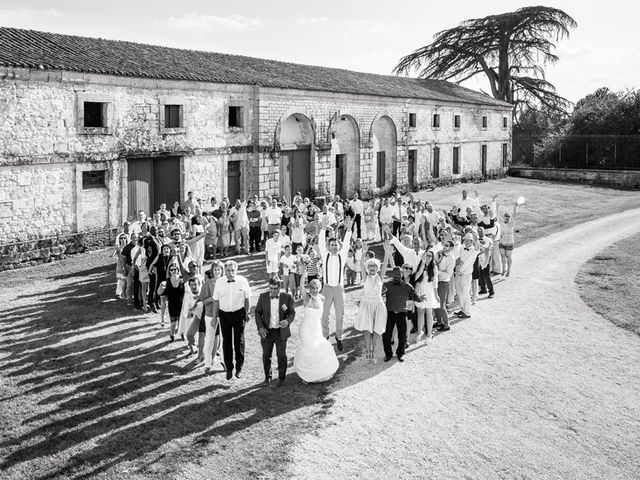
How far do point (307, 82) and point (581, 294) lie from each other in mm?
16646

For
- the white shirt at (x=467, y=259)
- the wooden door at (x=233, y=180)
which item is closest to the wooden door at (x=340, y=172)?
the wooden door at (x=233, y=180)

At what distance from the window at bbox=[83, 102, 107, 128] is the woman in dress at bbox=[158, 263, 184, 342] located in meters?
10.3

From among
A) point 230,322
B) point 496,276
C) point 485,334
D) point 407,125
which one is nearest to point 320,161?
point 407,125

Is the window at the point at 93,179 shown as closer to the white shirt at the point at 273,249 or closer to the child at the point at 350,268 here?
the white shirt at the point at 273,249

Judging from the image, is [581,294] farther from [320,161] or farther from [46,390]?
[320,161]

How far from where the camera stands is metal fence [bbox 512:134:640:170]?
4200cm

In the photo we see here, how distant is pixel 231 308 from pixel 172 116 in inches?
541

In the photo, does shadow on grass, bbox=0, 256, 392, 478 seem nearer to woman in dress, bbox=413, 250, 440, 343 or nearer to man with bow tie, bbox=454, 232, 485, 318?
woman in dress, bbox=413, 250, 440, 343

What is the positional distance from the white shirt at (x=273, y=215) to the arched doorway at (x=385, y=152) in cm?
1504

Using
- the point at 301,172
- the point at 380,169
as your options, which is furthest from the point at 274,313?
the point at 380,169

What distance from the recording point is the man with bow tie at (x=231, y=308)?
29.4 feet

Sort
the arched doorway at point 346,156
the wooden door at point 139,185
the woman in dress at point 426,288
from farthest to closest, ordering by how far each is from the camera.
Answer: the arched doorway at point 346,156, the wooden door at point 139,185, the woman in dress at point 426,288

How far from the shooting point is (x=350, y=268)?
47.8ft

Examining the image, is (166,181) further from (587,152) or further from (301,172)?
(587,152)
